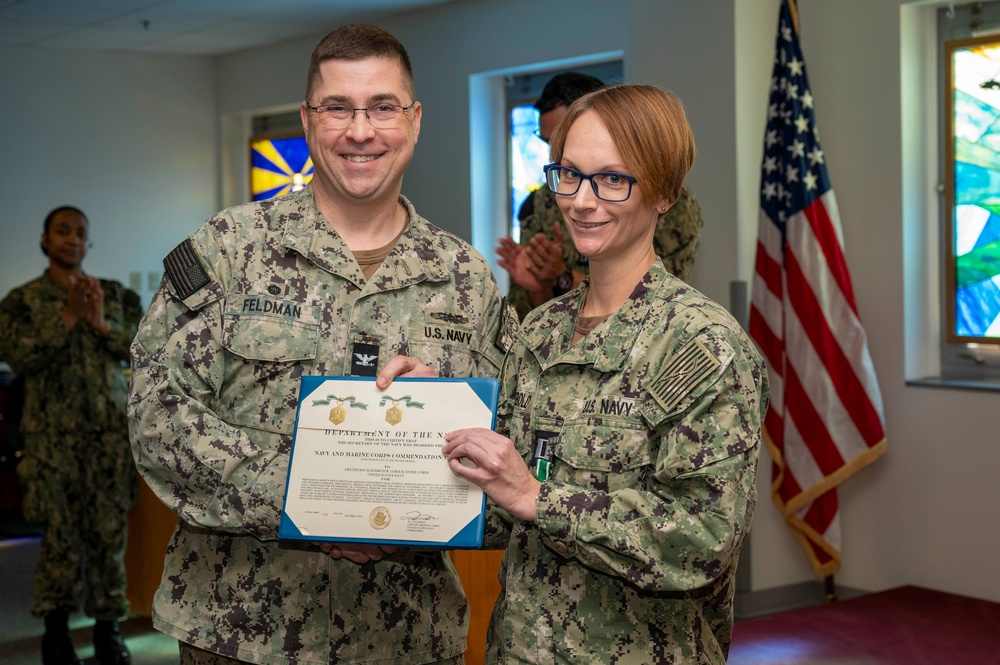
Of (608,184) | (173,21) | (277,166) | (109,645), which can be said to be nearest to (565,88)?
(608,184)

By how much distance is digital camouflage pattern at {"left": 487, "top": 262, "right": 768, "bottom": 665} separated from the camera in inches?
55.4

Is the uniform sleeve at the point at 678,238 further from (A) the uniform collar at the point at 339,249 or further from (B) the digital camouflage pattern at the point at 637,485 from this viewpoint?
(B) the digital camouflage pattern at the point at 637,485

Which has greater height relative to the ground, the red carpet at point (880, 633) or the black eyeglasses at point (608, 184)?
the black eyeglasses at point (608, 184)

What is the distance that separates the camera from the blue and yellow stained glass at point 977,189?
4.27 metres

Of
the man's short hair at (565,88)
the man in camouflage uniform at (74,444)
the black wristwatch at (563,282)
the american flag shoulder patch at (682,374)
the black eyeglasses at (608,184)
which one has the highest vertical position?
the man's short hair at (565,88)

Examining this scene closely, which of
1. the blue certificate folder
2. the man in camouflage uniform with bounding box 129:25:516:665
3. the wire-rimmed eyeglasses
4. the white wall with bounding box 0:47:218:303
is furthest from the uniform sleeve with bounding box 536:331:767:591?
the white wall with bounding box 0:47:218:303

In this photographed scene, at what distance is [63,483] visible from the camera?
172 inches

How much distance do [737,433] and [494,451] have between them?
317 mm

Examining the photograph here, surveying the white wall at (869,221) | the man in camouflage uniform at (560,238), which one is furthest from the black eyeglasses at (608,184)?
the white wall at (869,221)

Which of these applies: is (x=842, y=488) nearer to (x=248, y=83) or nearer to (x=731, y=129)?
(x=731, y=129)

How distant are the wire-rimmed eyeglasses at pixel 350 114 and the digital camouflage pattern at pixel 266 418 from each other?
0.18 meters

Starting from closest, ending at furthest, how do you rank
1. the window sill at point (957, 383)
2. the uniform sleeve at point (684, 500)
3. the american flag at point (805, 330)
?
the uniform sleeve at point (684, 500) < the window sill at point (957, 383) < the american flag at point (805, 330)

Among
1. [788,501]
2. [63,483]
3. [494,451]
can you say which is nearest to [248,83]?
[63,483]

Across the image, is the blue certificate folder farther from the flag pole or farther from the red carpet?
the flag pole
